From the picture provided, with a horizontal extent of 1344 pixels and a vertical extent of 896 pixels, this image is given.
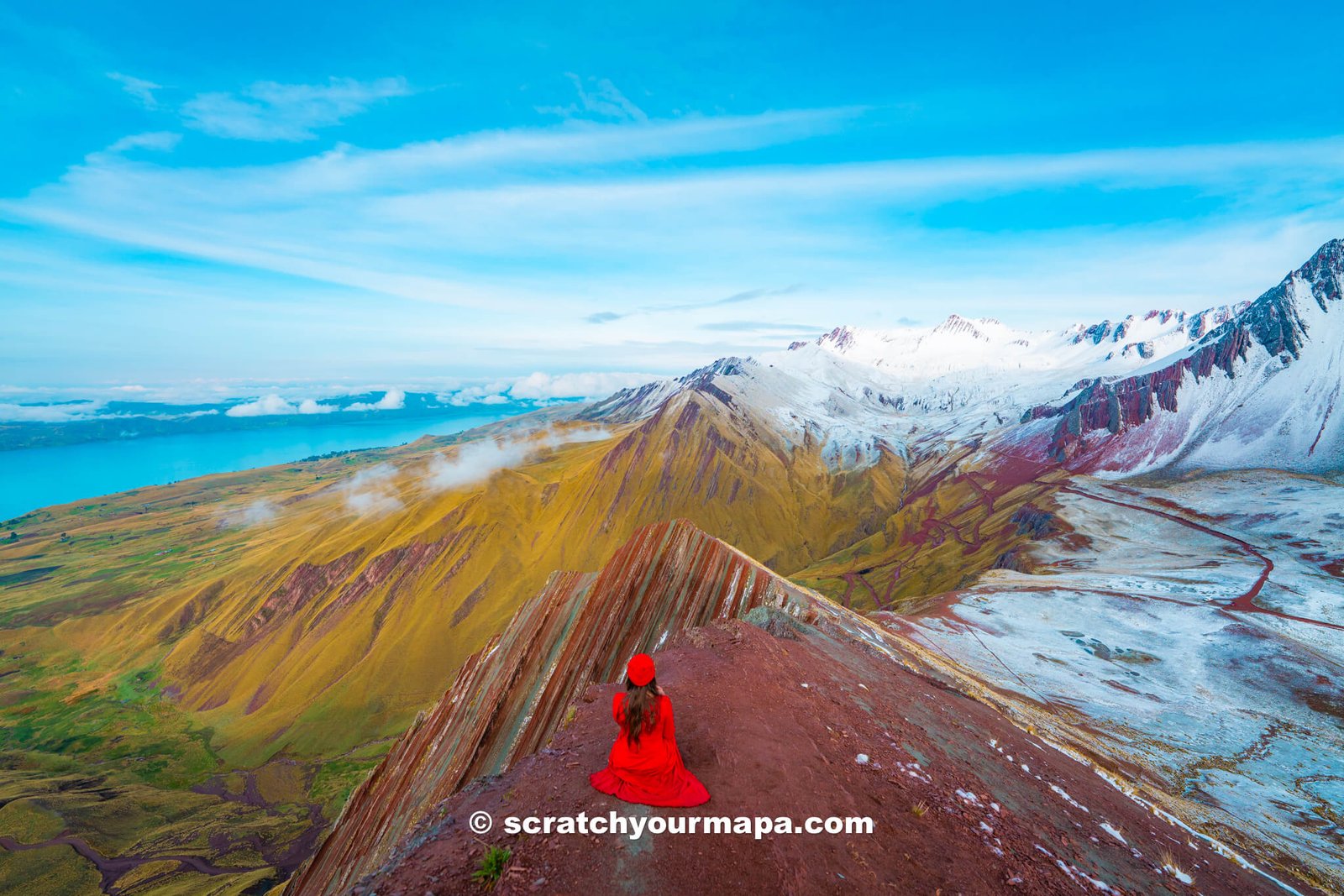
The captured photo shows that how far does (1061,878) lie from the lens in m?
10.3

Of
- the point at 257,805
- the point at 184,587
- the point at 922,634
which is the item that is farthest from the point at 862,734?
the point at 184,587

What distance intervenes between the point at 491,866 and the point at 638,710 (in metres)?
3.30

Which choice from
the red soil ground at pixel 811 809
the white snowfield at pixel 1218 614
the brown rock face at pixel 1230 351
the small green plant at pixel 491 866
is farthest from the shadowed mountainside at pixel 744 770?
the brown rock face at pixel 1230 351

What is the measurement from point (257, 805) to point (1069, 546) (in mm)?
168244

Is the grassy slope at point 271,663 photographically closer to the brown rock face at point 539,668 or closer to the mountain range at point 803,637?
the mountain range at point 803,637

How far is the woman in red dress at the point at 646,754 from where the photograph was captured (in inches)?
368

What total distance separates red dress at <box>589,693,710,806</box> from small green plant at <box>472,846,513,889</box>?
1983 millimetres

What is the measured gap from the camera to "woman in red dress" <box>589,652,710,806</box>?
368 inches

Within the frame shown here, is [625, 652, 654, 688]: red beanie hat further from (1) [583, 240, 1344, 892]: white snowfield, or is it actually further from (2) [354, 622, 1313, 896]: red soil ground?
(1) [583, 240, 1344, 892]: white snowfield

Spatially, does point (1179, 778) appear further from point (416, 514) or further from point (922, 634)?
point (416, 514)

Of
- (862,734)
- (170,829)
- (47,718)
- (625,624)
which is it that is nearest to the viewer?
(862,734)

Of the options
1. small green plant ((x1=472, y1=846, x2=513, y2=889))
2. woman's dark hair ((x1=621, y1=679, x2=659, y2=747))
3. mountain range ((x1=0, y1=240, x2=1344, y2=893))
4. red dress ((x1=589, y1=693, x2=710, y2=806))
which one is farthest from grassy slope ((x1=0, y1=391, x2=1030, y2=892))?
woman's dark hair ((x1=621, y1=679, x2=659, y2=747))

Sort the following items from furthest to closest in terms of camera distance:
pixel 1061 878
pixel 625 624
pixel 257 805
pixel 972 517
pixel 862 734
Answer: pixel 972 517
pixel 257 805
pixel 625 624
pixel 862 734
pixel 1061 878

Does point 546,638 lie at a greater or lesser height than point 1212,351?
lesser
